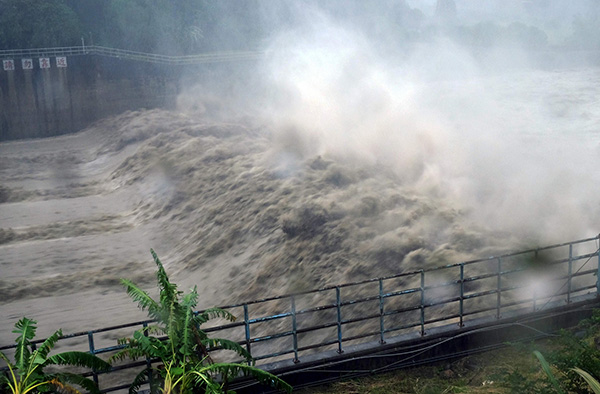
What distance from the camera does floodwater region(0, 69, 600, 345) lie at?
18922 millimetres

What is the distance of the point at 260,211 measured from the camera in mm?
24203

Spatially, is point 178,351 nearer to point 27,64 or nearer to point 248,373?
point 248,373

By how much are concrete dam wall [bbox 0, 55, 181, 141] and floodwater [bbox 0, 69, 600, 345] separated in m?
7.66

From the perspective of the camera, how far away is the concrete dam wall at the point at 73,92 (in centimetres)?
4703

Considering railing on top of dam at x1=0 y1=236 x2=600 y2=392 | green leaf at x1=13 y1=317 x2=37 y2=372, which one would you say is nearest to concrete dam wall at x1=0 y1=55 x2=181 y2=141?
railing on top of dam at x1=0 y1=236 x2=600 y2=392

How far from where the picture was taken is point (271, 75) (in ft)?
179

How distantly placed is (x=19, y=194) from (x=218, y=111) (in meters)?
20.7

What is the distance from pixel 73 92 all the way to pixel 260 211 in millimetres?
29704

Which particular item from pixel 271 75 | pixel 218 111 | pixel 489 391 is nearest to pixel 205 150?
pixel 218 111

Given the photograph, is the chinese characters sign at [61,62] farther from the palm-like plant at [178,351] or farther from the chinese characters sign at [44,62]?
the palm-like plant at [178,351]

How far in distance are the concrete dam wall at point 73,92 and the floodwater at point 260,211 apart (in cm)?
766

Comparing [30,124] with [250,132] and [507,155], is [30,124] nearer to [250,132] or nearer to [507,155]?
[250,132]

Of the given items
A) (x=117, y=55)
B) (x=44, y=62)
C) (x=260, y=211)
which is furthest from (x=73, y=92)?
(x=260, y=211)

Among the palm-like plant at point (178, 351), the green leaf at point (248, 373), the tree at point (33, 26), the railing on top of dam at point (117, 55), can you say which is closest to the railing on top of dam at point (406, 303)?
the green leaf at point (248, 373)
